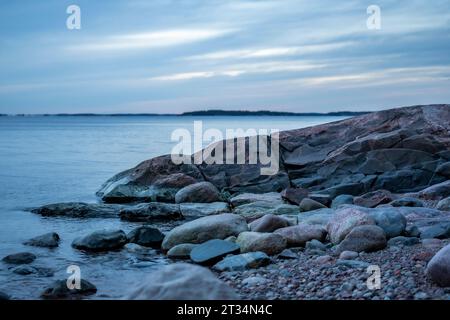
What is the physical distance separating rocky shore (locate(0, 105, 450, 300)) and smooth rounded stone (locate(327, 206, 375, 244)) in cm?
2

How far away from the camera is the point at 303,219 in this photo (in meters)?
12.0

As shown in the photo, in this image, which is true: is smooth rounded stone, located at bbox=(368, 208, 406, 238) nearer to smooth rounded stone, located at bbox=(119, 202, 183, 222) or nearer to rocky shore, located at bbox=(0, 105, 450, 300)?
rocky shore, located at bbox=(0, 105, 450, 300)

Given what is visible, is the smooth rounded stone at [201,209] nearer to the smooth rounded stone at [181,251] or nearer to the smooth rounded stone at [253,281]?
the smooth rounded stone at [181,251]

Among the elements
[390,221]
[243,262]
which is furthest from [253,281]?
[390,221]

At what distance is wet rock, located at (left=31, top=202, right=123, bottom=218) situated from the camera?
14719 mm

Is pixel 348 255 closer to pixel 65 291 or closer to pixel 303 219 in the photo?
pixel 303 219

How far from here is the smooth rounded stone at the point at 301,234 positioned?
33.6ft

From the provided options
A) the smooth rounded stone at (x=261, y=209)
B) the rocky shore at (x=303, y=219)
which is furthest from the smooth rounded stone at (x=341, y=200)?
the smooth rounded stone at (x=261, y=209)

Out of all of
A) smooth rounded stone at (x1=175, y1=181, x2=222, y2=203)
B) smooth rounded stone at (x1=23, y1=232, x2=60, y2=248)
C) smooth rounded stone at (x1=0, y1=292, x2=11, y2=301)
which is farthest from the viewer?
smooth rounded stone at (x1=175, y1=181, x2=222, y2=203)

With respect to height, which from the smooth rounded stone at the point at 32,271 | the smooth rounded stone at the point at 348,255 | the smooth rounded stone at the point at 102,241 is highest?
the smooth rounded stone at the point at 348,255

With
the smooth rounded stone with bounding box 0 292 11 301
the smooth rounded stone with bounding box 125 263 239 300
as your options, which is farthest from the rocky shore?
the smooth rounded stone with bounding box 0 292 11 301

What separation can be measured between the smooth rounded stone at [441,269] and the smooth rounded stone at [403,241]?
2.13 meters
